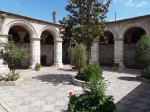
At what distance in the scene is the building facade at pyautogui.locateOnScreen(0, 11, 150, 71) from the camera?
43.7 feet

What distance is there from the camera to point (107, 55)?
2039 centimetres

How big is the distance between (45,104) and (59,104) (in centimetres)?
55

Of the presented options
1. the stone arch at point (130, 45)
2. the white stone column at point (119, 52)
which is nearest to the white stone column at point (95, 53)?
the white stone column at point (119, 52)

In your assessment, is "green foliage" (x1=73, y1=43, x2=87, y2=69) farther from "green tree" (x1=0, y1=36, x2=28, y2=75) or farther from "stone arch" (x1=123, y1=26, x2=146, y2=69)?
"stone arch" (x1=123, y1=26, x2=146, y2=69)

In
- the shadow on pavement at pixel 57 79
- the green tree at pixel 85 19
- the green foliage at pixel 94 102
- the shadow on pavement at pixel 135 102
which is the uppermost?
the green tree at pixel 85 19

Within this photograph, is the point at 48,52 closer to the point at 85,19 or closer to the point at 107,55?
the point at 107,55

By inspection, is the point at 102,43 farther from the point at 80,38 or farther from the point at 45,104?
the point at 45,104

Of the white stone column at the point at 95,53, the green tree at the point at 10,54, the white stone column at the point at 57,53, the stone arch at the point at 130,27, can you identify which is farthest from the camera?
the white stone column at the point at 57,53

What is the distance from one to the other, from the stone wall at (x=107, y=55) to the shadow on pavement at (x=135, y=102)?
42.7 feet

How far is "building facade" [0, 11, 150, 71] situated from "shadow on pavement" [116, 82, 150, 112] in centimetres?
483

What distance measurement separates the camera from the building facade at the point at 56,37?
1332 centimetres

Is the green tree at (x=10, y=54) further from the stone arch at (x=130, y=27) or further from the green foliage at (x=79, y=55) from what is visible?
the stone arch at (x=130, y=27)

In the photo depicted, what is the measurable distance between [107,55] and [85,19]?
38.3ft

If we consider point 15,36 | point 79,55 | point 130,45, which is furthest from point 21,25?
point 130,45
